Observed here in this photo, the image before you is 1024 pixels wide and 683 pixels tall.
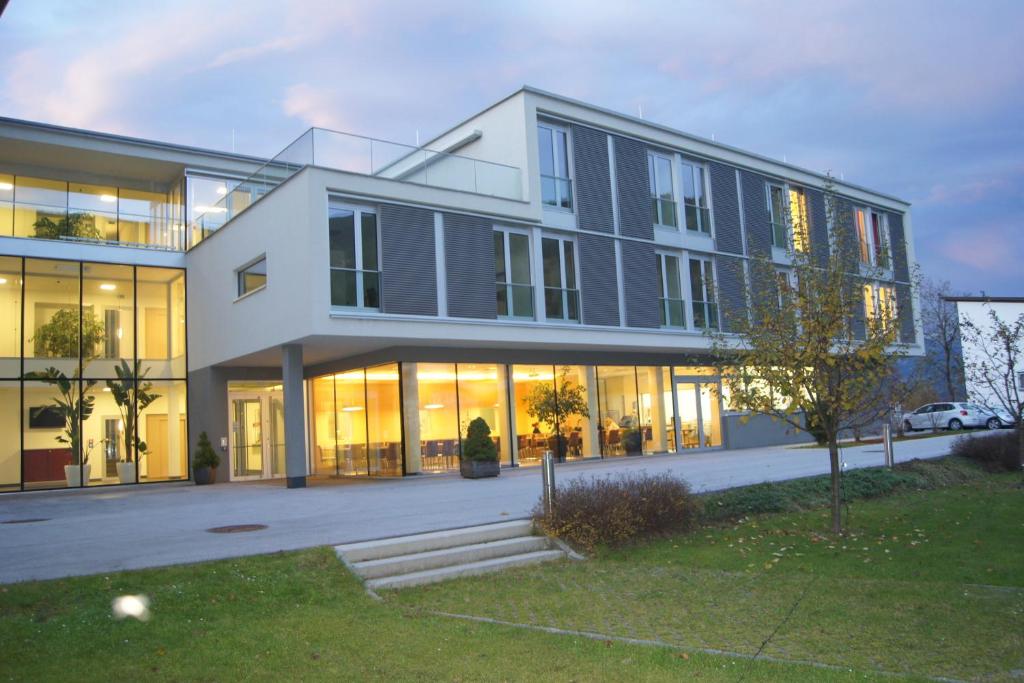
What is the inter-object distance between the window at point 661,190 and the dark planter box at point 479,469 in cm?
967

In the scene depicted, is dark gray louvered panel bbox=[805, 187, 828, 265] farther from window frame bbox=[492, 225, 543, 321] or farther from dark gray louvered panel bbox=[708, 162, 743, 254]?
window frame bbox=[492, 225, 543, 321]

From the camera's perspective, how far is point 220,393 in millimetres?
23312

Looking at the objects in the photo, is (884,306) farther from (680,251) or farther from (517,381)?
(680,251)

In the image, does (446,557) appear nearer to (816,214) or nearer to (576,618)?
(576,618)

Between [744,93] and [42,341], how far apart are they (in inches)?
1877

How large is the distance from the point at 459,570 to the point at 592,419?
627 inches

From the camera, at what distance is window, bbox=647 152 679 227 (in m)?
25.5

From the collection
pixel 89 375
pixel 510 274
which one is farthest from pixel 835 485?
pixel 89 375

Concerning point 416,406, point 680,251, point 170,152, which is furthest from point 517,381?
point 170,152

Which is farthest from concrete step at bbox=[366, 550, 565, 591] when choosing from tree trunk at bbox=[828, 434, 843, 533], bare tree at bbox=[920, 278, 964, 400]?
bare tree at bbox=[920, 278, 964, 400]

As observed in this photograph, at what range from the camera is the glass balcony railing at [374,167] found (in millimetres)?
18719

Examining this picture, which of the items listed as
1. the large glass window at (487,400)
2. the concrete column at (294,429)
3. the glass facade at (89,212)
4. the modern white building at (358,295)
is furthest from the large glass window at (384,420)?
the glass facade at (89,212)

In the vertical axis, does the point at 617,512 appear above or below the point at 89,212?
below

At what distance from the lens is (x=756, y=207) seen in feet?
93.0
